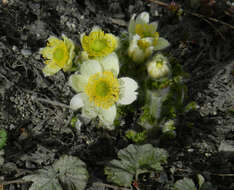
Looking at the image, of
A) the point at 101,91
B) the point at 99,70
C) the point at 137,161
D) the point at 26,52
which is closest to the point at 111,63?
the point at 99,70

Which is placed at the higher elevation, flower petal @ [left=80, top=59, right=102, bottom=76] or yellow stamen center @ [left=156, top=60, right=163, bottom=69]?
flower petal @ [left=80, top=59, right=102, bottom=76]

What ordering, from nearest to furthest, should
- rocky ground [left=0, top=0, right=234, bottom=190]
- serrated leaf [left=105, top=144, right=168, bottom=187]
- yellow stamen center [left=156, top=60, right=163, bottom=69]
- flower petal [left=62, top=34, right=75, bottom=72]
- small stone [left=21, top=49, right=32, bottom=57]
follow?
yellow stamen center [left=156, top=60, right=163, bottom=69], flower petal [left=62, top=34, right=75, bottom=72], serrated leaf [left=105, top=144, right=168, bottom=187], rocky ground [left=0, top=0, right=234, bottom=190], small stone [left=21, top=49, right=32, bottom=57]

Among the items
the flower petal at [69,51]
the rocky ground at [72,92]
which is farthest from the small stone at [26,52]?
the flower petal at [69,51]

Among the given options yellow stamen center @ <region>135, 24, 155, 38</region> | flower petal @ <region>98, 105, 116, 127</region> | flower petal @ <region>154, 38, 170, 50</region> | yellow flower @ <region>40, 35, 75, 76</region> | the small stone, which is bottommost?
flower petal @ <region>98, 105, 116, 127</region>

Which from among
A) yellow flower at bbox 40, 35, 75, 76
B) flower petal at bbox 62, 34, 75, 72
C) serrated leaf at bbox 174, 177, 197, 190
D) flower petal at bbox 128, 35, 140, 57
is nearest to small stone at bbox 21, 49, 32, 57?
yellow flower at bbox 40, 35, 75, 76

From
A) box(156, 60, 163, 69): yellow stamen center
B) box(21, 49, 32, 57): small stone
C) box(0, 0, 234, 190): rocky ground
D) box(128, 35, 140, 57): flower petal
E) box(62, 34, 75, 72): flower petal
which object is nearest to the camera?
box(156, 60, 163, 69): yellow stamen center

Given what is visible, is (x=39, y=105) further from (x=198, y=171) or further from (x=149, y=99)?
(x=198, y=171)

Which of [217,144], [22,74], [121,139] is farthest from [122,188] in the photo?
[22,74]

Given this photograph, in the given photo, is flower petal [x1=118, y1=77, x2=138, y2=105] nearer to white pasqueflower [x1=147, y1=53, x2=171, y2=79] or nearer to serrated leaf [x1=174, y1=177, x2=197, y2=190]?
white pasqueflower [x1=147, y1=53, x2=171, y2=79]
